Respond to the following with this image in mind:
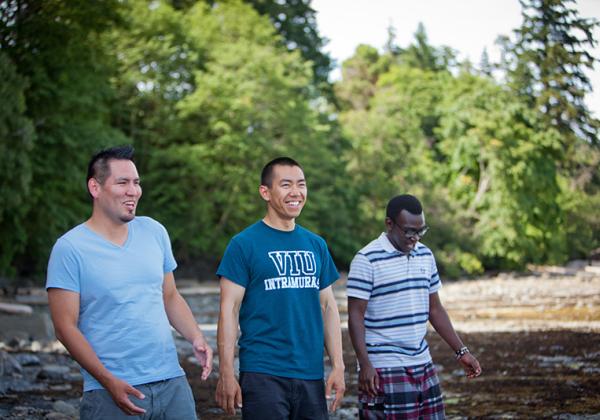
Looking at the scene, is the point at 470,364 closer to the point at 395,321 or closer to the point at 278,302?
the point at 395,321

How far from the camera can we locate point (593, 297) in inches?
1046

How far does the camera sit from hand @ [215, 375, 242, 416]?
15.1 feet

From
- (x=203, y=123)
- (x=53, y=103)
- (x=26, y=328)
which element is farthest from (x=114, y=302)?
(x=203, y=123)

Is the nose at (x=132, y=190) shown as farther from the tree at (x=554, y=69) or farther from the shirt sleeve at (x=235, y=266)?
the tree at (x=554, y=69)

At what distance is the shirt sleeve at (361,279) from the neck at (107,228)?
5.46 ft

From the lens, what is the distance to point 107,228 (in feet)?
14.1

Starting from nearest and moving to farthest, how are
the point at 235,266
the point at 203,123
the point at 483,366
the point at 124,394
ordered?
the point at 124,394 → the point at 235,266 → the point at 483,366 → the point at 203,123

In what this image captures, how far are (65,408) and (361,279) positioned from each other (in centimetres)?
504

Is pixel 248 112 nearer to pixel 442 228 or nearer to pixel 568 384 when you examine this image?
pixel 442 228

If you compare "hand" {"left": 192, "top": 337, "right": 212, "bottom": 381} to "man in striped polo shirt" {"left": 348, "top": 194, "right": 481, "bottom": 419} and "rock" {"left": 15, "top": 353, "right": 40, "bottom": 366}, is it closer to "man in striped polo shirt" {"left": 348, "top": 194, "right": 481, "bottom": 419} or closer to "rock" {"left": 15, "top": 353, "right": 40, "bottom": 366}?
"man in striped polo shirt" {"left": 348, "top": 194, "right": 481, "bottom": 419}

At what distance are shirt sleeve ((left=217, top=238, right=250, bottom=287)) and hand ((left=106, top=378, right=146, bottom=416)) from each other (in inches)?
43.5

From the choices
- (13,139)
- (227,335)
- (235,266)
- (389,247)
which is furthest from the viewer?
(13,139)

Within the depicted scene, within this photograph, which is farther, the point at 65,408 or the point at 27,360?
the point at 27,360

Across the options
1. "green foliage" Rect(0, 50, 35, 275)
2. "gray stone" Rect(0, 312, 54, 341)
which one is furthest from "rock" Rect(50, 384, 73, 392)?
"green foliage" Rect(0, 50, 35, 275)
